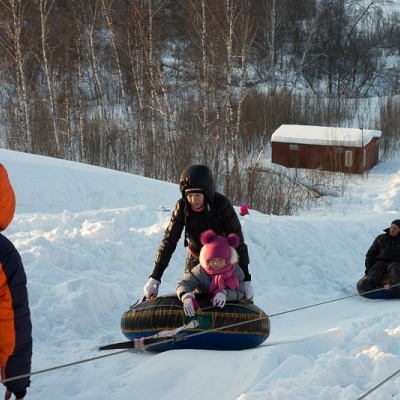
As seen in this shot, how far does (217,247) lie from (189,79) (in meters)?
20.6

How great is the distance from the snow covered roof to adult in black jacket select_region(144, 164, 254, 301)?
1864cm

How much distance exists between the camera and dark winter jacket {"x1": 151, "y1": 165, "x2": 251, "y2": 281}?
179 inches

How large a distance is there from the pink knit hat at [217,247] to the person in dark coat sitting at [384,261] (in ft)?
11.9

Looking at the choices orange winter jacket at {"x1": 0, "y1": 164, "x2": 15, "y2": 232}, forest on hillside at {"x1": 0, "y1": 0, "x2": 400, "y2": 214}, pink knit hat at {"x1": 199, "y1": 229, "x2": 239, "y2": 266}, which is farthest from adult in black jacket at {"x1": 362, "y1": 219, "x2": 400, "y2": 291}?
forest on hillside at {"x1": 0, "y1": 0, "x2": 400, "y2": 214}

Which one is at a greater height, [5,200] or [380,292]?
[5,200]

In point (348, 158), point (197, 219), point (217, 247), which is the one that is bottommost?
point (348, 158)

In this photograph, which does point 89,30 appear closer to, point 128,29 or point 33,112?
point 128,29

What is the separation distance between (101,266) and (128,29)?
13660 millimetres

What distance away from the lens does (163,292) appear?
672 centimetres

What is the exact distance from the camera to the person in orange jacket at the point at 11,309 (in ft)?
→ 8.66

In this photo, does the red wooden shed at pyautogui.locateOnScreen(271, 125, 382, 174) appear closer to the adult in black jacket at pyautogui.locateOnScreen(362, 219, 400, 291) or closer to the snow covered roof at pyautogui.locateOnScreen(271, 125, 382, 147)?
the snow covered roof at pyautogui.locateOnScreen(271, 125, 382, 147)

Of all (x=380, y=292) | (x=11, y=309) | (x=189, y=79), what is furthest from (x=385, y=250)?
(x=189, y=79)

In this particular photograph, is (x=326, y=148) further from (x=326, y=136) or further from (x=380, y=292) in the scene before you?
(x=380, y=292)

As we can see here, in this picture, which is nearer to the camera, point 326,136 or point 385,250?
point 385,250
